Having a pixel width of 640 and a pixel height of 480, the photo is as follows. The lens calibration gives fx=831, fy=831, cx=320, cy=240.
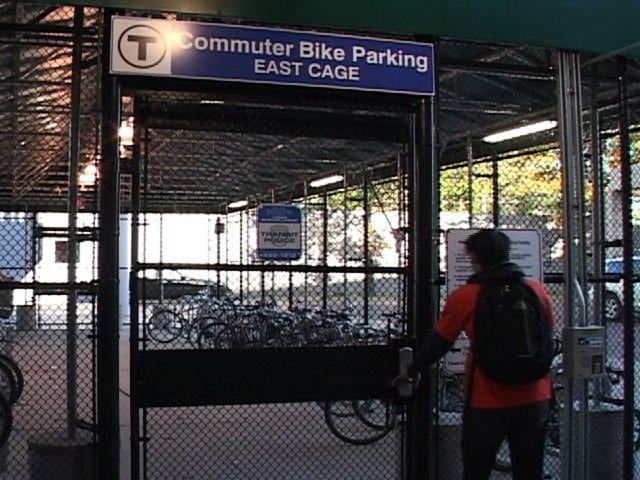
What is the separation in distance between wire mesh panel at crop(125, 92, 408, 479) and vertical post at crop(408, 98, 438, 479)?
12 centimetres

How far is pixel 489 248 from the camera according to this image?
446 centimetres

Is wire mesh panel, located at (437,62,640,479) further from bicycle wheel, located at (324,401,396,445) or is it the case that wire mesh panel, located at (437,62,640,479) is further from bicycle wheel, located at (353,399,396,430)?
bicycle wheel, located at (324,401,396,445)

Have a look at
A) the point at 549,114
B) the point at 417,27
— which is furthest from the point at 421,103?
the point at 549,114

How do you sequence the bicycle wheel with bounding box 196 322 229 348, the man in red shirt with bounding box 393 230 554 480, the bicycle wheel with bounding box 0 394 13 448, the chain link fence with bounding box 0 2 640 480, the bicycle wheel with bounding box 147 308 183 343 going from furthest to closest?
the bicycle wheel with bounding box 147 308 183 343
the bicycle wheel with bounding box 196 322 229 348
the bicycle wheel with bounding box 0 394 13 448
the chain link fence with bounding box 0 2 640 480
the man in red shirt with bounding box 393 230 554 480

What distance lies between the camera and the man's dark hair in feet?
14.6

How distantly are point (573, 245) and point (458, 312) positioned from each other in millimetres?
1388

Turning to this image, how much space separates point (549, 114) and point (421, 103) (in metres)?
4.72

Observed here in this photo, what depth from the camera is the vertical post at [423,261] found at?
17.6ft

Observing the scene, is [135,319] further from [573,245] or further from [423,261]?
[573,245]

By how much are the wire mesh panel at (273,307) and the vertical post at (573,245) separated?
1.06 metres

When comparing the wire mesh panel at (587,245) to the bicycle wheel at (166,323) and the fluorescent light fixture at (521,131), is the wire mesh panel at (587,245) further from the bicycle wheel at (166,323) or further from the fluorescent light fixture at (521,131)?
the bicycle wheel at (166,323)

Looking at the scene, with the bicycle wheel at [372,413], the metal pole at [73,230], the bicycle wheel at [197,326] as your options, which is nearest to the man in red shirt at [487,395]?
the metal pole at [73,230]

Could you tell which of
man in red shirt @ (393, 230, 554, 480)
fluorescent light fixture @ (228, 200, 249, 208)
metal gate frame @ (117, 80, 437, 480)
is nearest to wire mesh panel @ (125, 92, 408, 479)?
metal gate frame @ (117, 80, 437, 480)

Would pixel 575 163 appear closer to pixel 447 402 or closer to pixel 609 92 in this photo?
pixel 447 402
